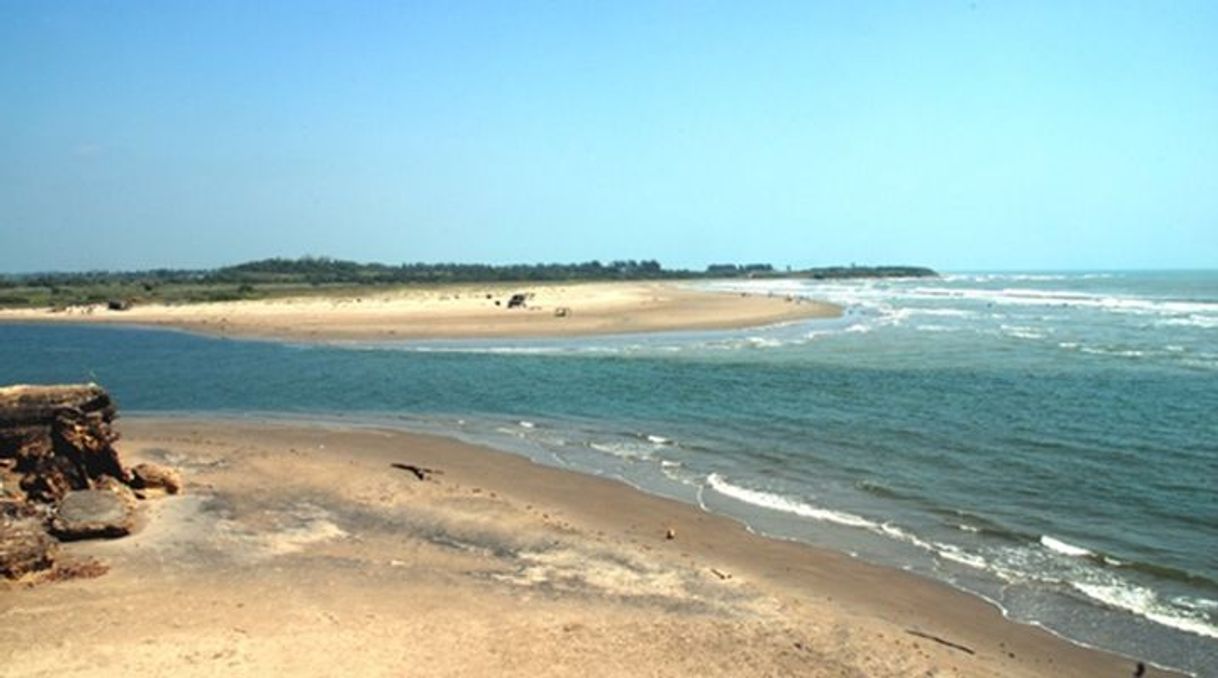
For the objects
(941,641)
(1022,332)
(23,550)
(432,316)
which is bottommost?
(941,641)

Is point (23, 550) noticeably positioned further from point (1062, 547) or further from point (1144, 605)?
point (1062, 547)

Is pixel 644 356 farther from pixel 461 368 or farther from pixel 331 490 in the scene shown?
pixel 331 490

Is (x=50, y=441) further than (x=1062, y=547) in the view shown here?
Yes

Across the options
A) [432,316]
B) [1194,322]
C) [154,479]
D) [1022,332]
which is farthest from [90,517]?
[1194,322]

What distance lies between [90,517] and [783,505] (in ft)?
36.0

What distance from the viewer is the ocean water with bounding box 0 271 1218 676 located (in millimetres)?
12883

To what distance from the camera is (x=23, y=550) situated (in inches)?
428

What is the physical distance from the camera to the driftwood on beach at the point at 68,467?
12.8 m

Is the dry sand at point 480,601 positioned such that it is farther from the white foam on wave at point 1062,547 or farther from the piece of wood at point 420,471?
the white foam on wave at point 1062,547

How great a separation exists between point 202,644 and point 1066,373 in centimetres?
3170

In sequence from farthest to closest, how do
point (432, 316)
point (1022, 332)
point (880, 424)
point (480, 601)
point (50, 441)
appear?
point (432, 316), point (1022, 332), point (880, 424), point (50, 441), point (480, 601)

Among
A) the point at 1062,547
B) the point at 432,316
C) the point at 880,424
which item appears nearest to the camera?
the point at 1062,547

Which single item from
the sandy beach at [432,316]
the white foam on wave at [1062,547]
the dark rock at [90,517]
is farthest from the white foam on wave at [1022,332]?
the dark rock at [90,517]

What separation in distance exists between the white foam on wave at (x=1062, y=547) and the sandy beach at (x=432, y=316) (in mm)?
39017
